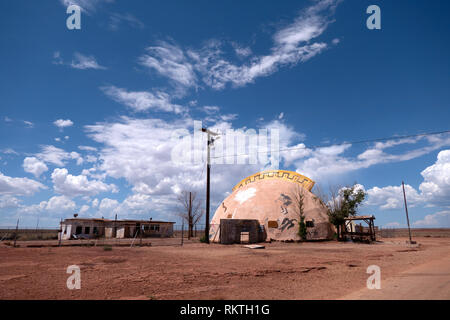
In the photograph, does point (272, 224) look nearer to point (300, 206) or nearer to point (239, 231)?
point (300, 206)

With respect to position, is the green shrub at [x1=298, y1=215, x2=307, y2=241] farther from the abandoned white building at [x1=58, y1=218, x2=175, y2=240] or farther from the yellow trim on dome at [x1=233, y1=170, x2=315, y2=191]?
the abandoned white building at [x1=58, y1=218, x2=175, y2=240]

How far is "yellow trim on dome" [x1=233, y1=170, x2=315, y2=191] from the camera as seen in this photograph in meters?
35.7

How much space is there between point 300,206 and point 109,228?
31651 mm

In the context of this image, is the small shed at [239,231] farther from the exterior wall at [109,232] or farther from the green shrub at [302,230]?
the exterior wall at [109,232]

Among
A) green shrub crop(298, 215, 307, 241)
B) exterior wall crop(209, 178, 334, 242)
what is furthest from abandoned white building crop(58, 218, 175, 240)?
green shrub crop(298, 215, 307, 241)

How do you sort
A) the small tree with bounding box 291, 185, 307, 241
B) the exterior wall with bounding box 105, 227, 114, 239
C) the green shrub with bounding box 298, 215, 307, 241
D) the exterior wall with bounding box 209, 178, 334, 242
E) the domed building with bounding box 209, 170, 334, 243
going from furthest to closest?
the exterior wall with bounding box 105, 227, 114, 239 < the exterior wall with bounding box 209, 178, 334, 242 < the small tree with bounding box 291, 185, 307, 241 < the green shrub with bounding box 298, 215, 307, 241 < the domed building with bounding box 209, 170, 334, 243

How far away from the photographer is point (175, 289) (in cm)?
752

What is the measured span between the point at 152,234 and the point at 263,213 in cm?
2293


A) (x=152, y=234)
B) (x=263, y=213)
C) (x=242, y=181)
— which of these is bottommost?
(x=152, y=234)

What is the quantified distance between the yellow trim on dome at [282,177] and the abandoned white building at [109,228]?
52.6ft

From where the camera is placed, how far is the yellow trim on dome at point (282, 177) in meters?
35.7
